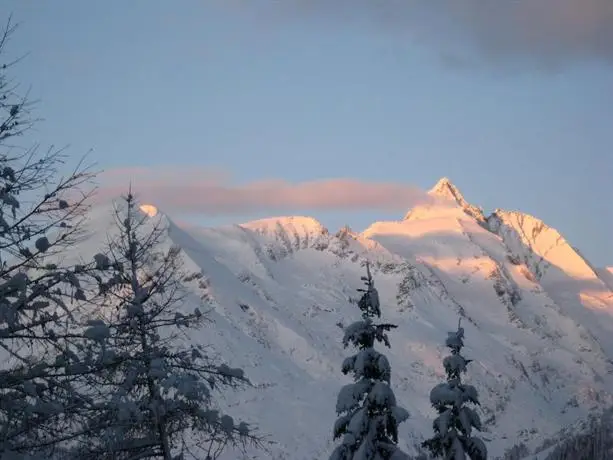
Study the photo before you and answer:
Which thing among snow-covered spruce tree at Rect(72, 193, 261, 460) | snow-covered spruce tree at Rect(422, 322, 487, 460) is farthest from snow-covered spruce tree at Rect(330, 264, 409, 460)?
snow-covered spruce tree at Rect(422, 322, 487, 460)

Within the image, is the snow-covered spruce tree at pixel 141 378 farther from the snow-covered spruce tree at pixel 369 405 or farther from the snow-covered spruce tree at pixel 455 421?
the snow-covered spruce tree at pixel 455 421

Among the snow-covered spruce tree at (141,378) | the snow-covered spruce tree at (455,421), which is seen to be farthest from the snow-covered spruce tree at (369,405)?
the snow-covered spruce tree at (455,421)

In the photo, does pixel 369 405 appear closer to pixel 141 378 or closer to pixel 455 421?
pixel 455 421

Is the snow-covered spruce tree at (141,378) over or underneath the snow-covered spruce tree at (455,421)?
over

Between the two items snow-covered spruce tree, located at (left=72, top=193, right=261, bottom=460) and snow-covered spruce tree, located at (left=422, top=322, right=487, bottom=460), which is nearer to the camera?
snow-covered spruce tree, located at (left=72, top=193, right=261, bottom=460)

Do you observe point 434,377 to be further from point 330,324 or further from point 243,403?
point 243,403

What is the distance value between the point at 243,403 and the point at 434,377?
73.1 metres

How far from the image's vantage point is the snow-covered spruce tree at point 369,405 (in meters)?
18.2

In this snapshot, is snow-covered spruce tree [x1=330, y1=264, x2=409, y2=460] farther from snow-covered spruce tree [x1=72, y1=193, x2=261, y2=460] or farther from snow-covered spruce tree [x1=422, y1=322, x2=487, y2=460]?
snow-covered spruce tree [x1=422, y1=322, x2=487, y2=460]

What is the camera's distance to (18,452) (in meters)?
8.60

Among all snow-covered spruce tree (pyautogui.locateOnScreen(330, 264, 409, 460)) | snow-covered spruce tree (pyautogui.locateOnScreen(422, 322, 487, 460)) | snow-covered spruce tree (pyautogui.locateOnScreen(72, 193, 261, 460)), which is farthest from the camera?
snow-covered spruce tree (pyautogui.locateOnScreen(422, 322, 487, 460))

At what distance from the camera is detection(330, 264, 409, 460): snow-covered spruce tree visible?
18.2 meters

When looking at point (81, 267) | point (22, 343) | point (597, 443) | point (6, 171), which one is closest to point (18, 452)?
point (22, 343)

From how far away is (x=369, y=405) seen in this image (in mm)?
18422
